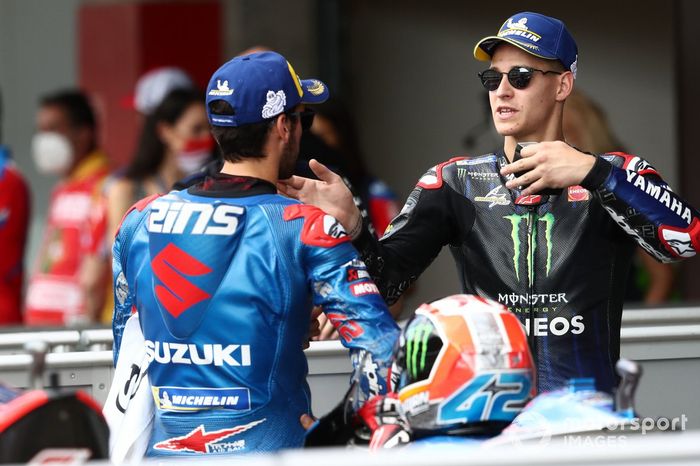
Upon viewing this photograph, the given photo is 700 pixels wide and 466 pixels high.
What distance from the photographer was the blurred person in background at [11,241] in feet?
26.5

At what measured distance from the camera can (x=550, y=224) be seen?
4379 mm

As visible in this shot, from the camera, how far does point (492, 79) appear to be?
4473 mm

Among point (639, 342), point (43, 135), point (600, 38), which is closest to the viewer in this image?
point (639, 342)

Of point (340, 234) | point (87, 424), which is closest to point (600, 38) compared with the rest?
point (340, 234)

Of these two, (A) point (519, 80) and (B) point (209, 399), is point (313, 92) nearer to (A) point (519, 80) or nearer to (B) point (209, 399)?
(A) point (519, 80)

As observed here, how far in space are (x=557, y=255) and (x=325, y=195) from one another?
2.40 feet

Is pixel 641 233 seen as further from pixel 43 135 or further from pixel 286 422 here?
pixel 43 135

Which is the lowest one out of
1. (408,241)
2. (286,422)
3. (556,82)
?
(286,422)

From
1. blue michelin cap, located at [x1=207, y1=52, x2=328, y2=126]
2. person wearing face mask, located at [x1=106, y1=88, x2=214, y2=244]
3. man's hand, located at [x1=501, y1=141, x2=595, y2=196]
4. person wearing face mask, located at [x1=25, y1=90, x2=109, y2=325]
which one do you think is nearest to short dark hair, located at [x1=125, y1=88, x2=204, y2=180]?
person wearing face mask, located at [x1=106, y1=88, x2=214, y2=244]

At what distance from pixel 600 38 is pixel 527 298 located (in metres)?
7.41

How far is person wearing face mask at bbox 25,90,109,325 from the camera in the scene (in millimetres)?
7758

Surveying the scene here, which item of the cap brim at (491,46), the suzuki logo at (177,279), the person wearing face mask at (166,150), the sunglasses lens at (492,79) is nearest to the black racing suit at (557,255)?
the sunglasses lens at (492,79)

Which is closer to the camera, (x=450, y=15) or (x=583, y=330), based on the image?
(x=583, y=330)

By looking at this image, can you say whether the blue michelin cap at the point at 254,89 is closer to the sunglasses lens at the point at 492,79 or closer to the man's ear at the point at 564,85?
the sunglasses lens at the point at 492,79
